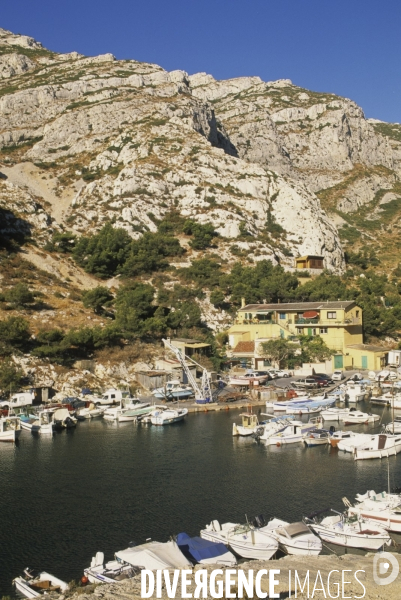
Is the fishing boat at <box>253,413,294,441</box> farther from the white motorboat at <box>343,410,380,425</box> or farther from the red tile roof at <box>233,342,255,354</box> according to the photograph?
the red tile roof at <box>233,342,255,354</box>

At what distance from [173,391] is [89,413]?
29.7ft

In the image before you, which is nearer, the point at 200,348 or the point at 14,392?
the point at 14,392

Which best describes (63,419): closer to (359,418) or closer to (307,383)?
(359,418)

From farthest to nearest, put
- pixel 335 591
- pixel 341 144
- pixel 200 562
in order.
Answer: pixel 341 144 → pixel 200 562 → pixel 335 591

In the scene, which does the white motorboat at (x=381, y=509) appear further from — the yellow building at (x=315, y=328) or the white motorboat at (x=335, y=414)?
the yellow building at (x=315, y=328)

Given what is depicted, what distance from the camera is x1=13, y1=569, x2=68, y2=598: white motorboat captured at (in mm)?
19703

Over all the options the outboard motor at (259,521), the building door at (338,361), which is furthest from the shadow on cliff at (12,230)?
the outboard motor at (259,521)

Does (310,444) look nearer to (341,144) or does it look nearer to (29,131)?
(29,131)

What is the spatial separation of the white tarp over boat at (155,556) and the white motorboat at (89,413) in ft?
90.9

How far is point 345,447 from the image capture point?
123 ft

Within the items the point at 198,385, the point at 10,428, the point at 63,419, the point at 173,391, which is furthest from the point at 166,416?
the point at 10,428

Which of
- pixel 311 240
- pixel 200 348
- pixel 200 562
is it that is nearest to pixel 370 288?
pixel 311 240

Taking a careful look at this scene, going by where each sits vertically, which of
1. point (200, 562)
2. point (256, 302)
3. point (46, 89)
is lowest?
point (200, 562)

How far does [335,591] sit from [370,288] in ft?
236
